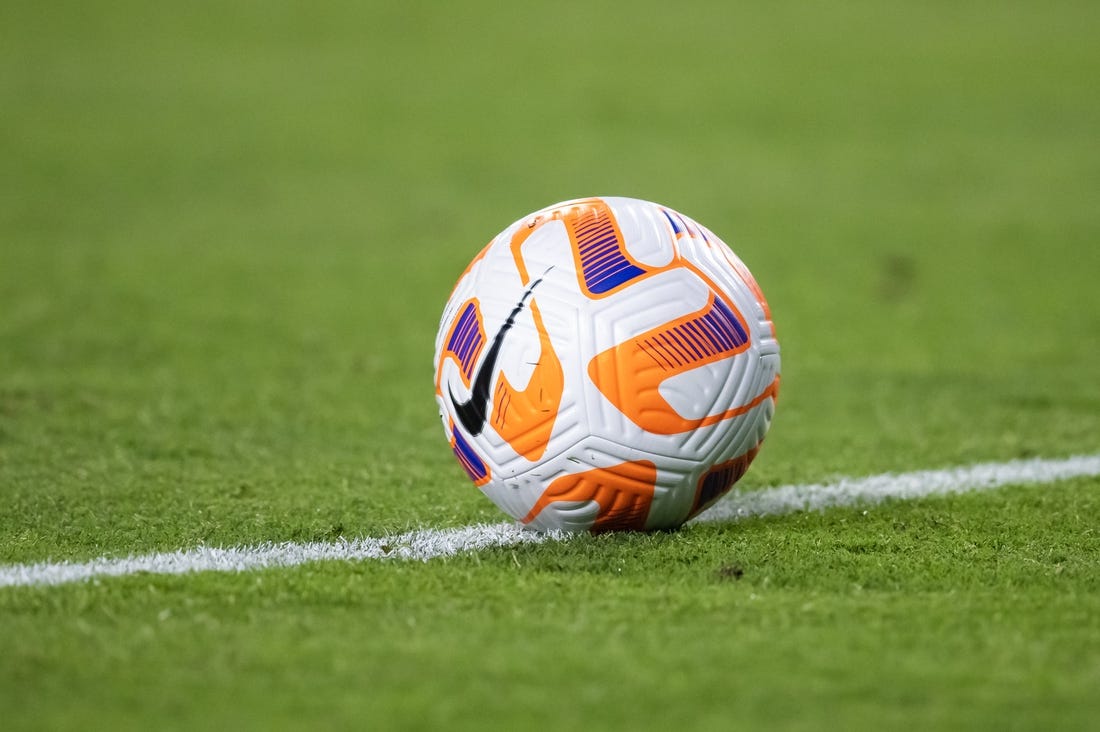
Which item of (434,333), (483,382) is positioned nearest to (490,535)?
(483,382)

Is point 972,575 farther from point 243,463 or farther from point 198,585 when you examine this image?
point 243,463

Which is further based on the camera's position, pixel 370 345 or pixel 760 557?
pixel 370 345

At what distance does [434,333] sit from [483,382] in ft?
13.2

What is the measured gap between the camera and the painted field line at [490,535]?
3.57 m

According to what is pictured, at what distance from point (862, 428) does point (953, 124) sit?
895 cm

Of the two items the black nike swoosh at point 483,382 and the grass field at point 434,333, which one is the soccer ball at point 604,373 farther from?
the grass field at point 434,333

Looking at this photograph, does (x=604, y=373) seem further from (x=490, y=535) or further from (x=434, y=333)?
(x=434, y=333)

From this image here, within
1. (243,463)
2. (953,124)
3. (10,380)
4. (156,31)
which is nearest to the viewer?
(243,463)

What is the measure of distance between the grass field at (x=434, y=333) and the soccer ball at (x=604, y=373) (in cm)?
18

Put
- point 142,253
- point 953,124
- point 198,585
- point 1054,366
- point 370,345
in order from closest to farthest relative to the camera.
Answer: point 198,585
point 1054,366
point 370,345
point 142,253
point 953,124

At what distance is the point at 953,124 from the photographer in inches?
544

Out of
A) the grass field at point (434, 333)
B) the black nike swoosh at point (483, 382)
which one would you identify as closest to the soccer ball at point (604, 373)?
the black nike swoosh at point (483, 382)

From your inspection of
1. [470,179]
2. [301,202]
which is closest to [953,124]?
[470,179]

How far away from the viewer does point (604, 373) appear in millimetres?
3623
